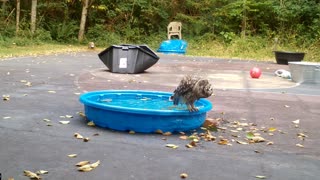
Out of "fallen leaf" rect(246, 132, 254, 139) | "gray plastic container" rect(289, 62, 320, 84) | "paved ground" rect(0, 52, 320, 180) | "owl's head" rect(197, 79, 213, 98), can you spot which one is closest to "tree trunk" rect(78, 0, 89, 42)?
"gray plastic container" rect(289, 62, 320, 84)

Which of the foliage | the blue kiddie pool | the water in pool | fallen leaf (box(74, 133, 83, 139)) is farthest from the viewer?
the foliage

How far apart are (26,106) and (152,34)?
18.6 m

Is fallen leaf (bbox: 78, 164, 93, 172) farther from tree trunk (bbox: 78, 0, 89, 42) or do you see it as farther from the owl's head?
tree trunk (bbox: 78, 0, 89, 42)

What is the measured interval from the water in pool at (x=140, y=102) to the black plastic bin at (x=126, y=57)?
486 centimetres

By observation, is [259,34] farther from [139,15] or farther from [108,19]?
[108,19]

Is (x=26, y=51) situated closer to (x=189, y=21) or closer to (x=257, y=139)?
(x=189, y=21)

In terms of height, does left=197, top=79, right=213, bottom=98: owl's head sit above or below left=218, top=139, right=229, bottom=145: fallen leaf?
above

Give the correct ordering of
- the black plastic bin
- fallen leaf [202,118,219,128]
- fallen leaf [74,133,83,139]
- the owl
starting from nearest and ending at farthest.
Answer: fallen leaf [74,133,83,139] < the owl < fallen leaf [202,118,219,128] < the black plastic bin

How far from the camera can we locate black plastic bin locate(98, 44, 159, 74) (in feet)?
36.9

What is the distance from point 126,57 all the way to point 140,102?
17.1 feet

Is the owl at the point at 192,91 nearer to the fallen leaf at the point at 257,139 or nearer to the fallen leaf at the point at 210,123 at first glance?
the fallen leaf at the point at 210,123

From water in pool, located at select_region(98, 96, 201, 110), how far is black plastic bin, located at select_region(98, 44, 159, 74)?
4859 mm

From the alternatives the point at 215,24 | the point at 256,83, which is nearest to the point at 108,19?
the point at 215,24

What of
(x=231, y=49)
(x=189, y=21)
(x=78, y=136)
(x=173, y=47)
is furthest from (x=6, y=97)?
(x=189, y=21)
